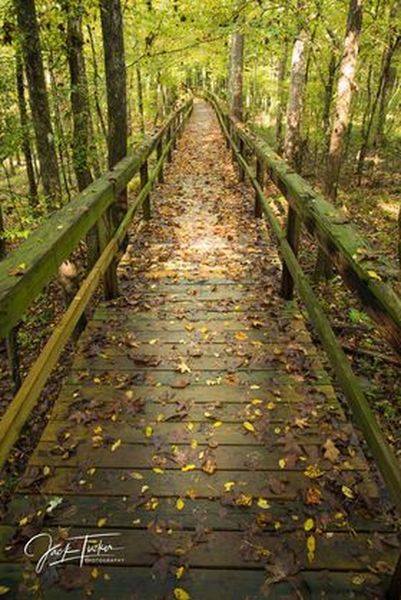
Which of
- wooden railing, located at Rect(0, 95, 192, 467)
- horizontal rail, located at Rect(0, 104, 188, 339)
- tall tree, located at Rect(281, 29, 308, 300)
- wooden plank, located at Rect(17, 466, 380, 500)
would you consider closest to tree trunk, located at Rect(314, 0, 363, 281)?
tall tree, located at Rect(281, 29, 308, 300)

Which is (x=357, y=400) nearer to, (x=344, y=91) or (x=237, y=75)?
(x=344, y=91)

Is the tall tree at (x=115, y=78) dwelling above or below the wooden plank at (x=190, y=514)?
above

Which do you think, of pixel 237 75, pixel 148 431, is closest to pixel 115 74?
pixel 148 431

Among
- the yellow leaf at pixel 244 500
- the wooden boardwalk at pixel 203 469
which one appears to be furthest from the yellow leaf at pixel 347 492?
the yellow leaf at pixel 244 500

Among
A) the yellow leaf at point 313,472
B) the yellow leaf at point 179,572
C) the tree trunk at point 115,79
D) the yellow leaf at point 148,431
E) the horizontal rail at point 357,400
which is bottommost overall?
the yellow leaf at point 179,572

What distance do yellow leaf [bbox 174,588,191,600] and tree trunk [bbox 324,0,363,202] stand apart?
6.53m

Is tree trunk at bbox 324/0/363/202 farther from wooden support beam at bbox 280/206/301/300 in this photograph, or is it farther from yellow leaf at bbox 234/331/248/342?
yellow leaf at bbox 234/331/248/342

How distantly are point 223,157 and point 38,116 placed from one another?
8682 mm

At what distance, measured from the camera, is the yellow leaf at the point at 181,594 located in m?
2.31

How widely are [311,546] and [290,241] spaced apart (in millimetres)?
3075

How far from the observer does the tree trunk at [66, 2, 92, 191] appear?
8391 mm

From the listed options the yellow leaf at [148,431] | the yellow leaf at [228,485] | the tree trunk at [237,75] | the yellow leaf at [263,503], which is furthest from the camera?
the tree trunk at [237,75]

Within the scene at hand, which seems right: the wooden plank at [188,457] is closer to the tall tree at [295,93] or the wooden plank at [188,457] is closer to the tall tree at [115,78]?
the tall tree at [115,78]

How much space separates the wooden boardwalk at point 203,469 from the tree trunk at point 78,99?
198 inches
